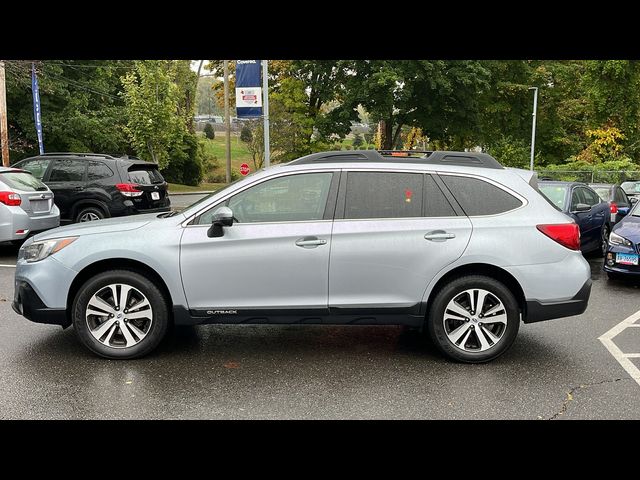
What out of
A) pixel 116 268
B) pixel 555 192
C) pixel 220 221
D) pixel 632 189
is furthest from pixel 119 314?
pixel 632 189

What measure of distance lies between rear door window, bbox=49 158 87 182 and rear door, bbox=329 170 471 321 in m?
9.01

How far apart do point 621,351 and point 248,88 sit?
12922 millimetres

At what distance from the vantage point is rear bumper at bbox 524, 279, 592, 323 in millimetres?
5062

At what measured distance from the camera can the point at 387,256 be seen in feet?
16.4

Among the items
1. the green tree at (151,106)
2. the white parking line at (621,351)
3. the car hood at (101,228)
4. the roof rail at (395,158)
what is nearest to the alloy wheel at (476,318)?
the white parking line at (621,351)

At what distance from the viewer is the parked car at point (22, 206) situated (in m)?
9.73

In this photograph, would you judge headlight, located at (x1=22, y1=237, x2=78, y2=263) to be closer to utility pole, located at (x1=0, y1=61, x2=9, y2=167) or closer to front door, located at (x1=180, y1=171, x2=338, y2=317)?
front door, located at (x1=180, y1=171, x2=338, y2=317)

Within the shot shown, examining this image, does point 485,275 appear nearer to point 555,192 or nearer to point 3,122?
point 555,192

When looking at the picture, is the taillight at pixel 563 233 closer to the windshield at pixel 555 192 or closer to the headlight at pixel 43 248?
Result: the headlight at pixel 43 248

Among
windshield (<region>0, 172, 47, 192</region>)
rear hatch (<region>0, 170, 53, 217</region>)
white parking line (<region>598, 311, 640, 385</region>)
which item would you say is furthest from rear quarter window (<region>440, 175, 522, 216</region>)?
windshield (<region>0, 172, 47, 192</region>)

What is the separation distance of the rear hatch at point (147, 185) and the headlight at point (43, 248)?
23.2 ft

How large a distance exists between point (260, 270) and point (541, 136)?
46.8 m

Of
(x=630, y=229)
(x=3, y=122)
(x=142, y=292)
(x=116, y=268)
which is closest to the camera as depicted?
(x=142, y=292)

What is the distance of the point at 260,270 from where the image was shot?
498 centimetres
